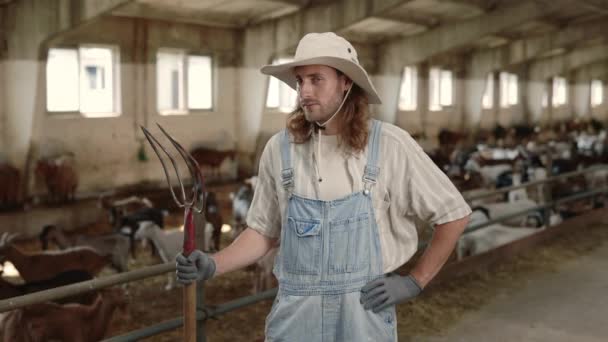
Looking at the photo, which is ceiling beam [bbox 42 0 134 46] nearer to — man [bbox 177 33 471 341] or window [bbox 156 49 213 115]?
window [bbox 156 49 213 115]

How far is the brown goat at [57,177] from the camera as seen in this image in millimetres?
12375

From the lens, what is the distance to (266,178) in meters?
2.34

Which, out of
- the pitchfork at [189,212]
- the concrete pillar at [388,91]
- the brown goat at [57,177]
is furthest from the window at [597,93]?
the pitchfork at [189,212]

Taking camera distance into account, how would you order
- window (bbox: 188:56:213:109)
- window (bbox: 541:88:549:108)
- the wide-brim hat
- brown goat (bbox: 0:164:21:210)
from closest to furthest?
the wide-brim hat < brown goat (bbox: 0:164:21:210) < window (bbox: 188:56:213:109) < window (bbox: 541:88:549:108)

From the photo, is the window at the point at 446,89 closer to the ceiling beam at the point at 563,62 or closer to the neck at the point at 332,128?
the ceiling beam at the point at 563,62

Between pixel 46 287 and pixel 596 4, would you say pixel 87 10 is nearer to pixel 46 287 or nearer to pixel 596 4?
pixel 46 287

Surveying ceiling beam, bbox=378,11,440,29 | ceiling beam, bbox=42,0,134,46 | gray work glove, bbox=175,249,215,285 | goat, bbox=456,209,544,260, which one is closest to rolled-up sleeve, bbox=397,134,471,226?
gray work glove, bbox=175,249,215,285

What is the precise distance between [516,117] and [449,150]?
1163 cm

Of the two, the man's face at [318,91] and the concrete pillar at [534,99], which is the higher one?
the concrete pillar at [534,99]

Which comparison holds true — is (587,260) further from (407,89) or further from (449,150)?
(407,89)

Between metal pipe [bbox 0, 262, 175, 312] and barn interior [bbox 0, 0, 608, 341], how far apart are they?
1.65 metres

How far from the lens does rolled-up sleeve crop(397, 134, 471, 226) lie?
7.26 ft

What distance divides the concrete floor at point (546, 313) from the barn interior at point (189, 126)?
0.05 meters

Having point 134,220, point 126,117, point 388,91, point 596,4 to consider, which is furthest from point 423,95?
point 134,220
